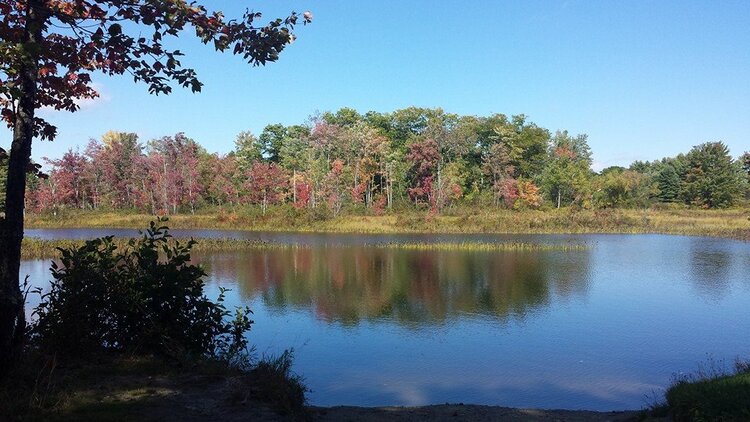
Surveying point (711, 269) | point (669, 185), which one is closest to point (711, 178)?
point (669, 185)

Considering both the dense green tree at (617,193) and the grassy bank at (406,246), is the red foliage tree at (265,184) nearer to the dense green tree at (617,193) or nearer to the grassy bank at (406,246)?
the grassy bank at (406,246)

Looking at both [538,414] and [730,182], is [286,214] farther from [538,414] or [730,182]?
[730,182]

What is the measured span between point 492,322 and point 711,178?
60445 mm

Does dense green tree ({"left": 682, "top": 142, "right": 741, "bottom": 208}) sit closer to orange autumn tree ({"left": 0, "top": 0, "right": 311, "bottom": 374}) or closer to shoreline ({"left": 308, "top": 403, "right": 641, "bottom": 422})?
shoreline ({"left": 308, "top": 403, "right": 641, "bottom": 422})

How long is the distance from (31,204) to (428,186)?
41.4 m

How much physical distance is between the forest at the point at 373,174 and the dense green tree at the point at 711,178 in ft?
0.44

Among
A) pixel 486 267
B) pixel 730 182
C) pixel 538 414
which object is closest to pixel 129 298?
pixel 538 414

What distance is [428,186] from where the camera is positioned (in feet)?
177

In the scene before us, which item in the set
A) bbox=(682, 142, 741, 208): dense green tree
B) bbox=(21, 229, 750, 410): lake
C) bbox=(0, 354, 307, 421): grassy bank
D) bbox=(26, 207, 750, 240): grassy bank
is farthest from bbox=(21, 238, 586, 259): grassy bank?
bbox=(682, 142, 741, 208): dense green tree

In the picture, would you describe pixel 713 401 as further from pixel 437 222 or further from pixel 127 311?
pixel 437 222

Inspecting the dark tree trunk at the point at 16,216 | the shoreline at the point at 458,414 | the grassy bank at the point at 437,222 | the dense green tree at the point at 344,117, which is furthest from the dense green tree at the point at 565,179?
the dark tree trunk at the point at 16,216

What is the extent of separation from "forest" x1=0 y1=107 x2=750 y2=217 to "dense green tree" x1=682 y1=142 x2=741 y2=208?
0.13 metres

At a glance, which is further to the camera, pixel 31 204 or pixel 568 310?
Result: pixel 31 204

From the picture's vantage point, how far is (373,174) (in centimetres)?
5538
